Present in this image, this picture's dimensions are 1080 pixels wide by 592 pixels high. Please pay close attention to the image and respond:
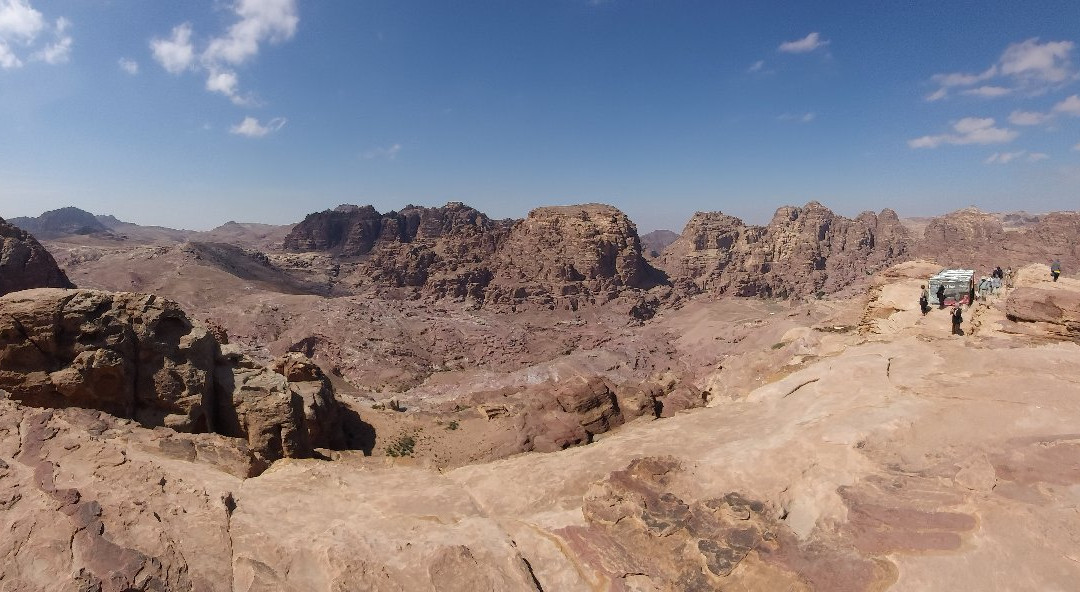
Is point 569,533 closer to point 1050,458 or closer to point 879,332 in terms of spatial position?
point 1050,458

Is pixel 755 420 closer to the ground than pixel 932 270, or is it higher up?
closer to the ground

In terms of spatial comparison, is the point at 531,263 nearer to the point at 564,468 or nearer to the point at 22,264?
the point at 22,264

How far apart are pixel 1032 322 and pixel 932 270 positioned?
45.5 feet

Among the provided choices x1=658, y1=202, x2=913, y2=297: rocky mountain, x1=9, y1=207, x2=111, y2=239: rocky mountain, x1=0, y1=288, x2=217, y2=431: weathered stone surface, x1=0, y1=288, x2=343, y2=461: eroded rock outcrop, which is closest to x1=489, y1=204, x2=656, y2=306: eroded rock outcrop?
x1=658, y1=202, x2=913, y2=297: rocky mountain

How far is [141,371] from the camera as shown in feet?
49.9

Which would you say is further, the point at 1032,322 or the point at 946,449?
the point at 1032,322

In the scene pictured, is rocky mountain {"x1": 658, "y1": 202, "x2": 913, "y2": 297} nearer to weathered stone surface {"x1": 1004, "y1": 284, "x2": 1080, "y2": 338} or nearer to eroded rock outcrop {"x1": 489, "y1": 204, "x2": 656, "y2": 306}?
eroded rock outcrop {"x1": 489, "y1": 204, "x2": 656, "y2": 306}

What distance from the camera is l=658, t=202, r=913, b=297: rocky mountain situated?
90062 millimetres

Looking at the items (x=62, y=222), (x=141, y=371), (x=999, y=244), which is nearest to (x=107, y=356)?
(x=141, y=371)

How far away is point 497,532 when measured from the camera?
25.1ft

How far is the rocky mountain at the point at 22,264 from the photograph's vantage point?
44875mm

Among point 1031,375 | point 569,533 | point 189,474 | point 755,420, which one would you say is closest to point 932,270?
point 1031,375

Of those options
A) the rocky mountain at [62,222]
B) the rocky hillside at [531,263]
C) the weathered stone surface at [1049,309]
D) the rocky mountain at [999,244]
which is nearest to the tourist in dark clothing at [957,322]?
the weathered stone surface at [1049,309]

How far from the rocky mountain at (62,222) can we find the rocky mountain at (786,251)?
182447 mm
